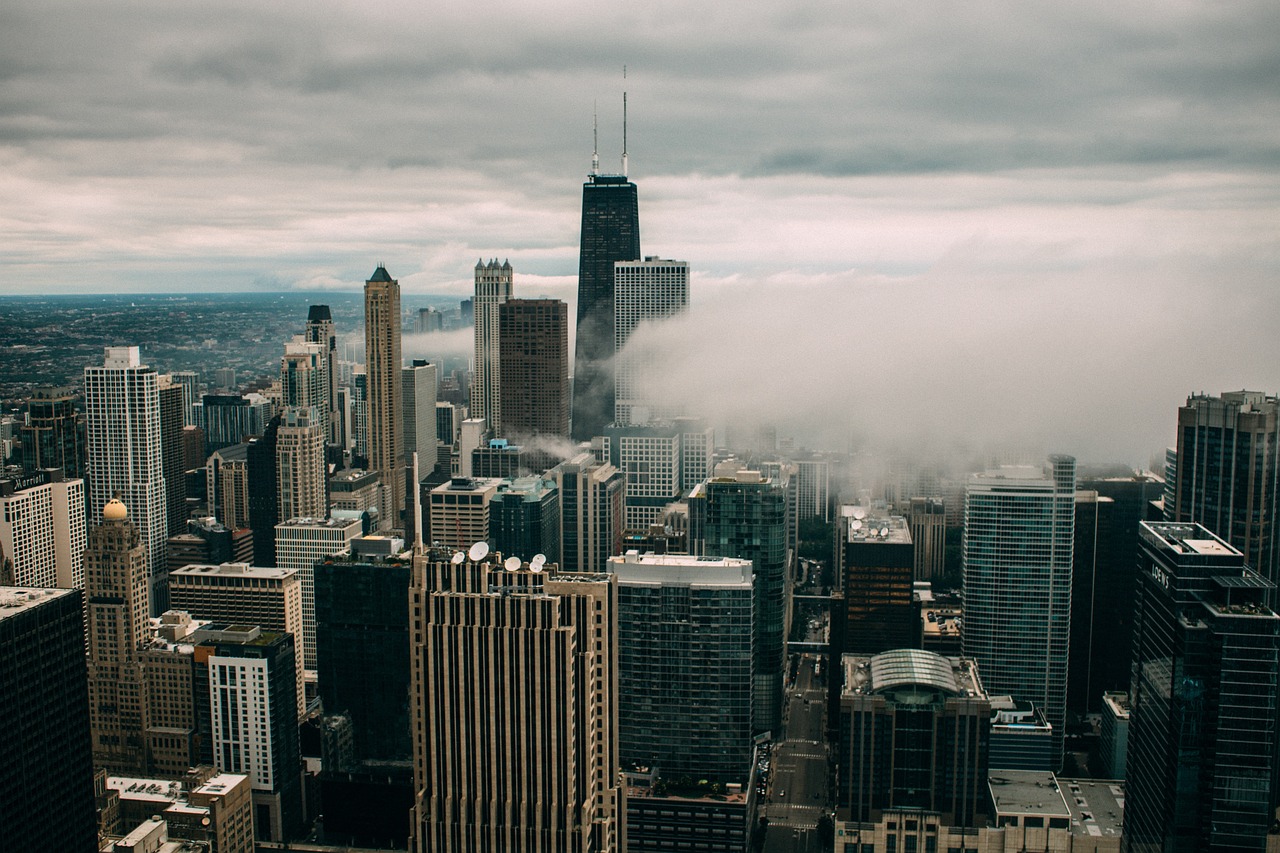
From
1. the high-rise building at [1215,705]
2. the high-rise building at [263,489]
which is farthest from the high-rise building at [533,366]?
the high-rise building at [1215,705]

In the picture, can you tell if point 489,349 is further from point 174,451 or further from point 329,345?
point 174,451

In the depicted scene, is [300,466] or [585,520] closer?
[585,520]

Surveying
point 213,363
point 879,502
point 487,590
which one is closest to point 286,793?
point 487,590

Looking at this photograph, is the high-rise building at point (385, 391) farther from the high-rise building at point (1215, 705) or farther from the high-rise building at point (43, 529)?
the high-rise building at point (1215, 705)

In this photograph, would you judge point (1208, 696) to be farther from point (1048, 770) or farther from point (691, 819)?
point (691, 819)

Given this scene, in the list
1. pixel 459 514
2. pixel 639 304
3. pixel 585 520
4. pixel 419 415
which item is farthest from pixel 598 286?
pixel 459 514


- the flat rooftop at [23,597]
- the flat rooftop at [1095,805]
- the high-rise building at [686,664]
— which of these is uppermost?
the flat rooftop at [23,597]

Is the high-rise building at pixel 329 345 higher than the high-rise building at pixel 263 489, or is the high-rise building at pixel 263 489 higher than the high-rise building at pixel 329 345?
the high-rise building at pixel 329 345
